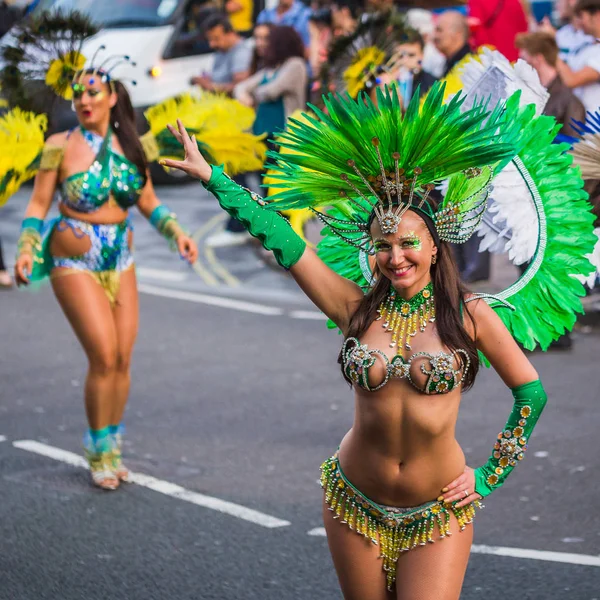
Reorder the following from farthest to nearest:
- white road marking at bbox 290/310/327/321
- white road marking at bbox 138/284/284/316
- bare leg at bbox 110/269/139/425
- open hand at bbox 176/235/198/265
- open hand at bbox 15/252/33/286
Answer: white road marking at bbox 138/284/284/316
white road marking at bbox 290/310/327/321
open hand at bbox 176/235/198/265
bare leg at bbox 110/269/139/425
open hand at bbox 15/252/33/286

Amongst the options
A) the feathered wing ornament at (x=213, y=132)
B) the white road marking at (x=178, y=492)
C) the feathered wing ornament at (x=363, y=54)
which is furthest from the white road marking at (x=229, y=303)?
the white road marking at (x=178, y=492)

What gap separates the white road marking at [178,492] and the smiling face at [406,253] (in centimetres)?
250

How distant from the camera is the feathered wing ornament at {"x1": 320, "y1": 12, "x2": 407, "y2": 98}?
9328 mm

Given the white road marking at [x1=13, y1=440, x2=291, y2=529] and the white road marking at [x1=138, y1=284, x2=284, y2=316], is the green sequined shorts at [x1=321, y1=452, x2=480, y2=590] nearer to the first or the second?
the white road marking at [x1=13, y1=440, x2=291, y2=529]

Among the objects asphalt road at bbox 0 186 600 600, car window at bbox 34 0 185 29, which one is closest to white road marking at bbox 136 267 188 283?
asphalt road at bbox 0 186 600 600

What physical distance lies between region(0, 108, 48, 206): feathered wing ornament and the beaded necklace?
10.3ft

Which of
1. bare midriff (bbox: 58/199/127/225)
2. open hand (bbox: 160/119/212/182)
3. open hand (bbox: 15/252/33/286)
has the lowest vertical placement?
open hand (bbox: 15/252/33/286)

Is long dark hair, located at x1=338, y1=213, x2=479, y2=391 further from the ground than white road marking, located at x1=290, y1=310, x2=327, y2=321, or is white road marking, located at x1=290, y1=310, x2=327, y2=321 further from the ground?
long dark hair, located at x1=338, y1=213, x2=479, y2=391

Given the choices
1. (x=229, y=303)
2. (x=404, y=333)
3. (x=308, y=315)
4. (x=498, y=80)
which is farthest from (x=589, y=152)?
(x=229, y=303)

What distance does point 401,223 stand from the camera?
3.79 metres

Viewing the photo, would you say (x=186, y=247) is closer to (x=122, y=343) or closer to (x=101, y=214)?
(x=101, y=214)

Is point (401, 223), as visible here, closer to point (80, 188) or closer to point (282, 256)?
point (282, 256)

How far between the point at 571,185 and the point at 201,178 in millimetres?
1264

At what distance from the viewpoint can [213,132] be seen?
707 centimetres
